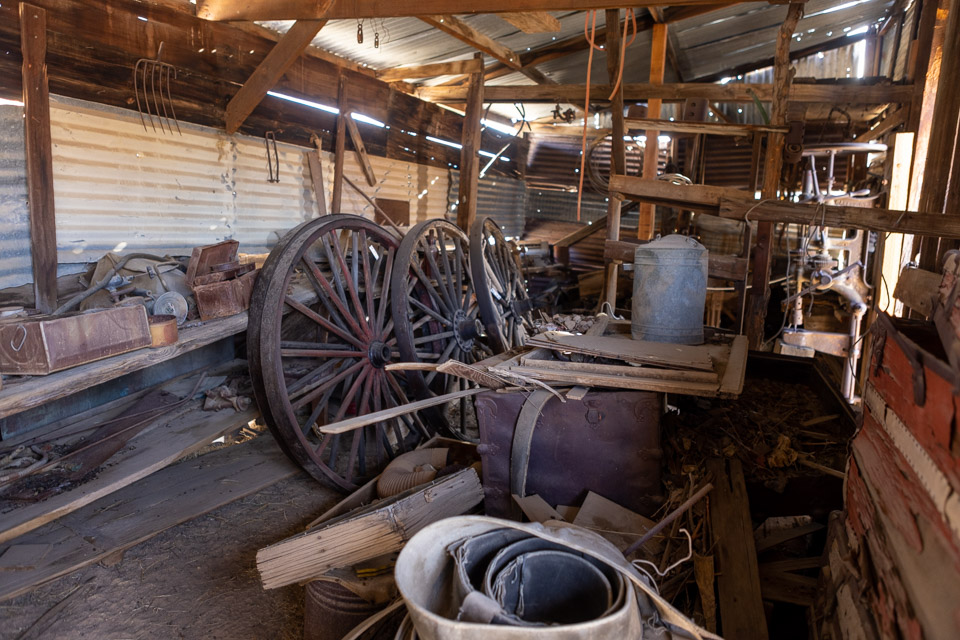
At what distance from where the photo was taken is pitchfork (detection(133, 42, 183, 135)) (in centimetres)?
444

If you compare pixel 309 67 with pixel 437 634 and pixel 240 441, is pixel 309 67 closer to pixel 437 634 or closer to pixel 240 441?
pixel 240 441

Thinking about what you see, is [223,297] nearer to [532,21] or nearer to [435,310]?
[435,310]

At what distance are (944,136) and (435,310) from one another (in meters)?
3.69

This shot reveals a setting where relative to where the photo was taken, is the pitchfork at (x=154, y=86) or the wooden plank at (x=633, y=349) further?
the pitchfork at (x=154, y=86)

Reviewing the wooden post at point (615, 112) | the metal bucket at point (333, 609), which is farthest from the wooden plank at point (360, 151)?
the metal bucket at point (333, 609)

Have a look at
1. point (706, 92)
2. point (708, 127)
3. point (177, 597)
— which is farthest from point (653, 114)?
point (177, 597)

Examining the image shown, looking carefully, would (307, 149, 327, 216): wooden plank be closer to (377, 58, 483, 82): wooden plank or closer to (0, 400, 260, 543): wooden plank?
(377, 58, 483, 82): wooden plank

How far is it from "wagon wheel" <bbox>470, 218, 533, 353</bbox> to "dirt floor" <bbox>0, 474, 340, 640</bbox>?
231cm

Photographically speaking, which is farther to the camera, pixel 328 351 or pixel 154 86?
pixel 154 86

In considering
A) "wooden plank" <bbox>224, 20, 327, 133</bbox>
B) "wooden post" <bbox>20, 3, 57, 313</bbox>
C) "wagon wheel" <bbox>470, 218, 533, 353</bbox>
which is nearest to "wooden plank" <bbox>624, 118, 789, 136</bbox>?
"wagon wheel" <bbox>470, 218, 533, 353</bbox>

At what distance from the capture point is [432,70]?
272 inches

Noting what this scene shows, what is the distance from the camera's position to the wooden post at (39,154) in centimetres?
368

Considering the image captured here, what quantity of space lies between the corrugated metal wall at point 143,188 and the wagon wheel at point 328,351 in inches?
45.5

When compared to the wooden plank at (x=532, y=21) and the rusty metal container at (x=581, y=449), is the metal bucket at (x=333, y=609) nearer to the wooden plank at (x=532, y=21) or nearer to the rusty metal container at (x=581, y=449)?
the rusty metal container at (x=581, y=449)
